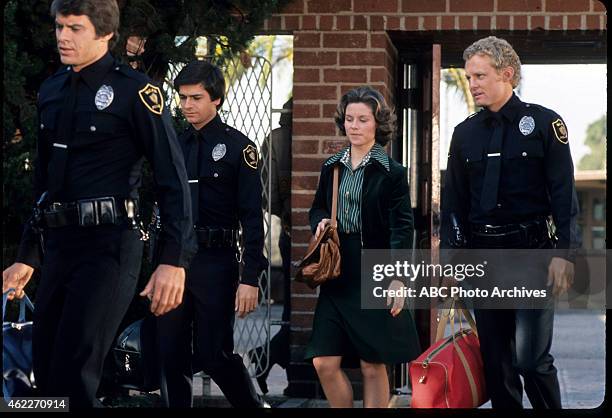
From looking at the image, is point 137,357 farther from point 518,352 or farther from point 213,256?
point 518,352

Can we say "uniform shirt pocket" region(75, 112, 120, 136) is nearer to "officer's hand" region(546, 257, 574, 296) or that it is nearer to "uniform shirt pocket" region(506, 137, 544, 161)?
"uniform shirt pocket" region(506, 137, 544, 161)

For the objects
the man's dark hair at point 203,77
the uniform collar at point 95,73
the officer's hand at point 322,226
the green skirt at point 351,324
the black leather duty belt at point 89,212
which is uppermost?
the man's dark hair at point 203,77

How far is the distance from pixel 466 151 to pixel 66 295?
2.23m

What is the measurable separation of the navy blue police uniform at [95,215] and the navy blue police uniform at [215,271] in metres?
1.30

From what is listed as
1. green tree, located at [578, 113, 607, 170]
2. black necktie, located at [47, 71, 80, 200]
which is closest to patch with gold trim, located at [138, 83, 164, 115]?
black necktie, located at [47, 71, 80, 200]

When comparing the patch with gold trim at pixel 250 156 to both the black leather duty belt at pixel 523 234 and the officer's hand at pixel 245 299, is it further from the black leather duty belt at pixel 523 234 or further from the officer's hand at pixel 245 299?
the black leather duty belt at pixel 523 234

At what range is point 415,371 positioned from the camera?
637cm

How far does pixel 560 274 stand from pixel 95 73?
2327 millimetres

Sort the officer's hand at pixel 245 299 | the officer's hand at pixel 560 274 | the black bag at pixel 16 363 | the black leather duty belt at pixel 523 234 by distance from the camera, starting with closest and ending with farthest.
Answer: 1. the black bag at pixel 16 363
2. the officer's hand at pixel 560 274
3. the black leather duty belt at pixel 523 234
4. the officer's hand at pixel 245 299

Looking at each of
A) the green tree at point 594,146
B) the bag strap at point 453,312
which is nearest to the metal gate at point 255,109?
the bag strap at point 453,312

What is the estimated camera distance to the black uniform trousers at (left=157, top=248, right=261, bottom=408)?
663 cm

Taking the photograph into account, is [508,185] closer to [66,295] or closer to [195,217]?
[195,217]

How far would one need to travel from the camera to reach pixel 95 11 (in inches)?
208

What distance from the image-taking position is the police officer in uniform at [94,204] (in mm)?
5148
